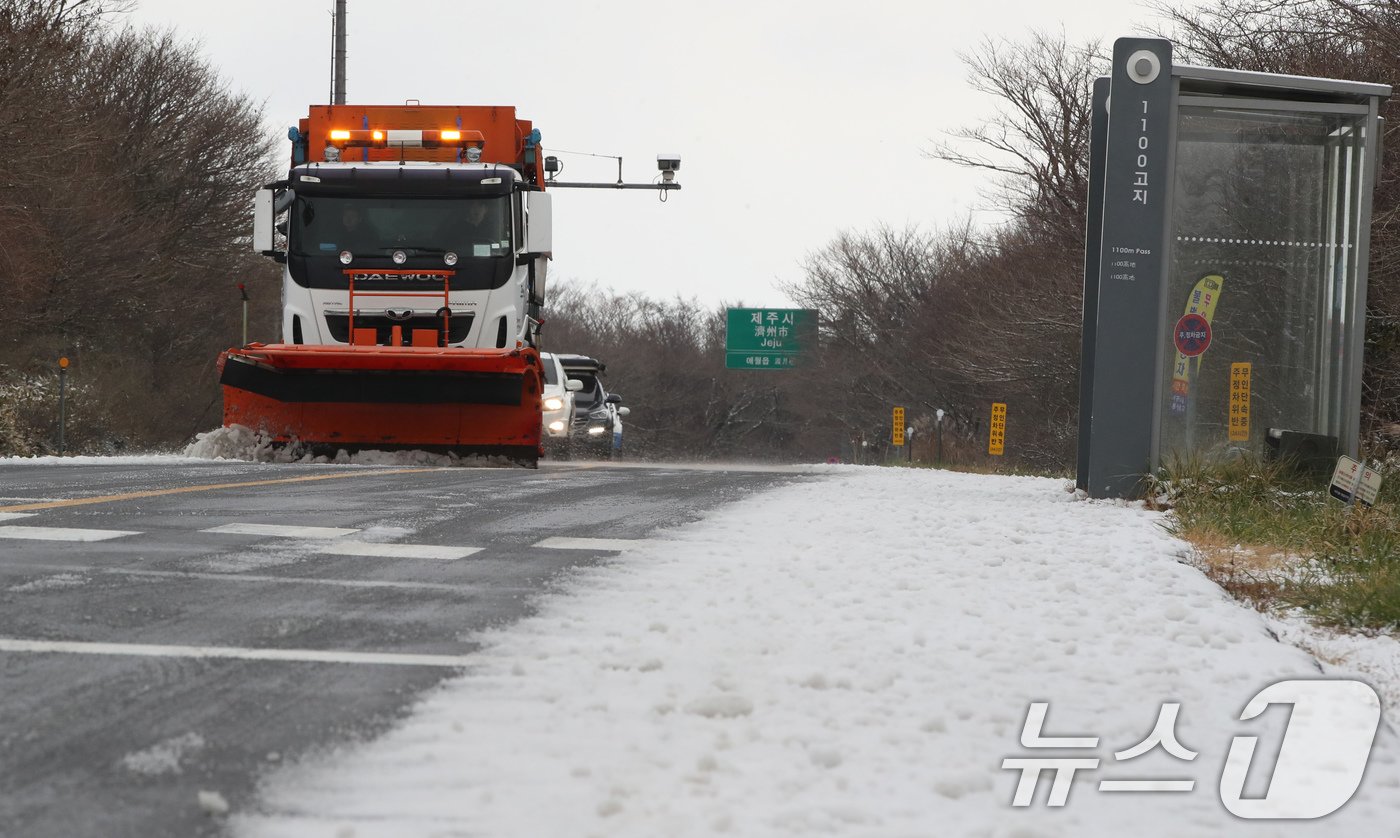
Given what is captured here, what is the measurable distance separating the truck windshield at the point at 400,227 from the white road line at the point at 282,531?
8.20 meters

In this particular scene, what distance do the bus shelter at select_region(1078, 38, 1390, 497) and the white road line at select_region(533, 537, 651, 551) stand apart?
14.3 ft

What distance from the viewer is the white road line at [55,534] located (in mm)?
6111

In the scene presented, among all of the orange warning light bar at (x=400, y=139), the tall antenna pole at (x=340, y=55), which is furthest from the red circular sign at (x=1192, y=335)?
the tall antenna pole at (x=340, y=55)

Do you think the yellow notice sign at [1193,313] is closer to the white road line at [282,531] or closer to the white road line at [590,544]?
the white road line at [590,544]

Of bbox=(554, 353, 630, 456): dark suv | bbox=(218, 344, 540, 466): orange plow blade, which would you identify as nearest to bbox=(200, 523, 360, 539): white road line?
bbox=(218, 344, 540, 466): orange plow blade

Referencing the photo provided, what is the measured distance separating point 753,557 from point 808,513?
2.48 metres

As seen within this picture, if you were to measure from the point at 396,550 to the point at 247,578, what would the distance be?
103 cm

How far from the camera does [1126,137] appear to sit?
32.2 feet

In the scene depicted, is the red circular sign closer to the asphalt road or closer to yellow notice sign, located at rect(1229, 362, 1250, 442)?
yellow notice sign, located at rect(1229, 362, 1250, 442)

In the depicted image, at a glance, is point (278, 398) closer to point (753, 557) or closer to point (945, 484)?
point (945, 484)

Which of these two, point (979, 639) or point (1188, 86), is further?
point (1188, 86)

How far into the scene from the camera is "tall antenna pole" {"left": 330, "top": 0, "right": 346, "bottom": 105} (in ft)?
89.5

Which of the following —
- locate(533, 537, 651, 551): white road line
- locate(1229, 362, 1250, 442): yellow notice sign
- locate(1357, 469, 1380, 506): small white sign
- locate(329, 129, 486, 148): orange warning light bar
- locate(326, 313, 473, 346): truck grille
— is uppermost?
locate(329, 129, 486, 148): orange warning light bar

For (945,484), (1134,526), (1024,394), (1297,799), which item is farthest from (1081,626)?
(1024,394)
